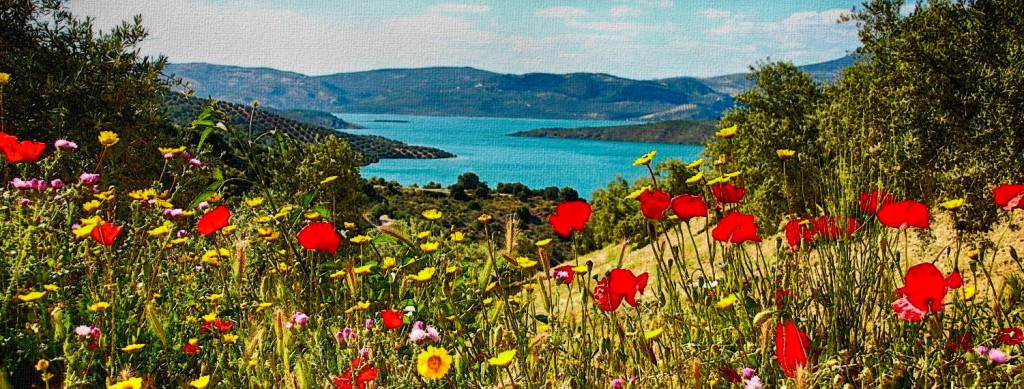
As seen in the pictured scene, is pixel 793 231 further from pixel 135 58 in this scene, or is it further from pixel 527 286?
pixel 135 58

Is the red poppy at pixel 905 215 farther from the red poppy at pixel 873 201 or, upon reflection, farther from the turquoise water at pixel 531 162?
the turquoise water at pixel 531 162

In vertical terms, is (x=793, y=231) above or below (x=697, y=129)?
above

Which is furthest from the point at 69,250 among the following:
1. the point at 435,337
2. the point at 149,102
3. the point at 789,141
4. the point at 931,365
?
the point at 789,141

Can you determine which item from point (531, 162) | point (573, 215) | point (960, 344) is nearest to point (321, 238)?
point (573, 215)

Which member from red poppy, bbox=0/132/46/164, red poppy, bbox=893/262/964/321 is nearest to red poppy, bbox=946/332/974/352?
red poppy, bbox=893/262/964/321

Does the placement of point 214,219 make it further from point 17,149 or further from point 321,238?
point 17,149

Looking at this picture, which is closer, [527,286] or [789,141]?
[527,286]
